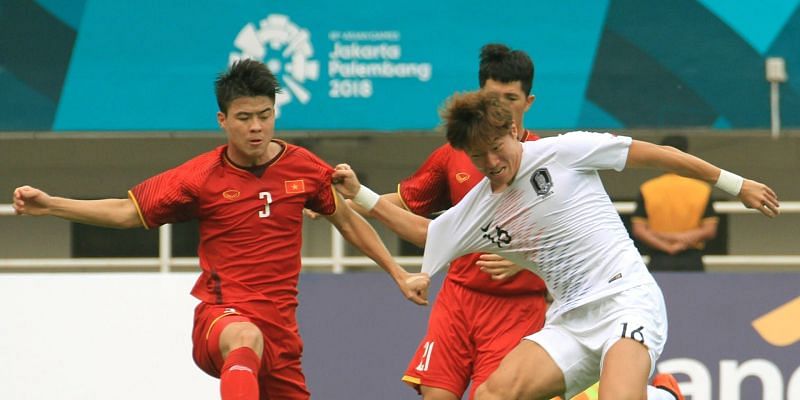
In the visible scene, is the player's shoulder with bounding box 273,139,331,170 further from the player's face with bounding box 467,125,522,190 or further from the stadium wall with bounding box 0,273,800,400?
the stadium wall with bounding box 0,273,800,400

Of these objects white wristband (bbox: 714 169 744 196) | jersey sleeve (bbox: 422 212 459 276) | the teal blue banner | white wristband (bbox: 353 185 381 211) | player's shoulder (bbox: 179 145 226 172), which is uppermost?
the teal blue banner

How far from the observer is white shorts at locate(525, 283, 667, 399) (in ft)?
23.5

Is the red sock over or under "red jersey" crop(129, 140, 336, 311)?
under

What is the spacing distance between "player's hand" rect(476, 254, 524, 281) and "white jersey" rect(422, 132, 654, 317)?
0.44m

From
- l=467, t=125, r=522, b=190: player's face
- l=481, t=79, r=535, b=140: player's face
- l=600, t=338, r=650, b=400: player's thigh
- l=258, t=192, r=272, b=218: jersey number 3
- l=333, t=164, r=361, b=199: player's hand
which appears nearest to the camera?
l=600, t=338, r=650, b=400: player's thigh

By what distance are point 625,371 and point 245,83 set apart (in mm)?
2207

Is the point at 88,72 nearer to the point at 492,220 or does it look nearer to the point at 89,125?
the point at 89,125

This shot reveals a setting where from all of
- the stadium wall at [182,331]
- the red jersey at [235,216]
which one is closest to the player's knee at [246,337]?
the red jersey at [235,216]

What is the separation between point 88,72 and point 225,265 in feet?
15.4

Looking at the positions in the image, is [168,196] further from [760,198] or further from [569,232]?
[760,198]

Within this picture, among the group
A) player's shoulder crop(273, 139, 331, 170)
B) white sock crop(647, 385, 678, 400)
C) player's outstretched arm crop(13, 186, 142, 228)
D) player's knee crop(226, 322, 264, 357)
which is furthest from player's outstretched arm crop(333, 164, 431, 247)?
white sock crop(647, 385, 678, 400)

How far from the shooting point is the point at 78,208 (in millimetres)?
7645

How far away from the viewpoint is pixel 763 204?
7324 mm

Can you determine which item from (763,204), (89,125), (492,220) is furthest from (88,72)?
(763,204)
